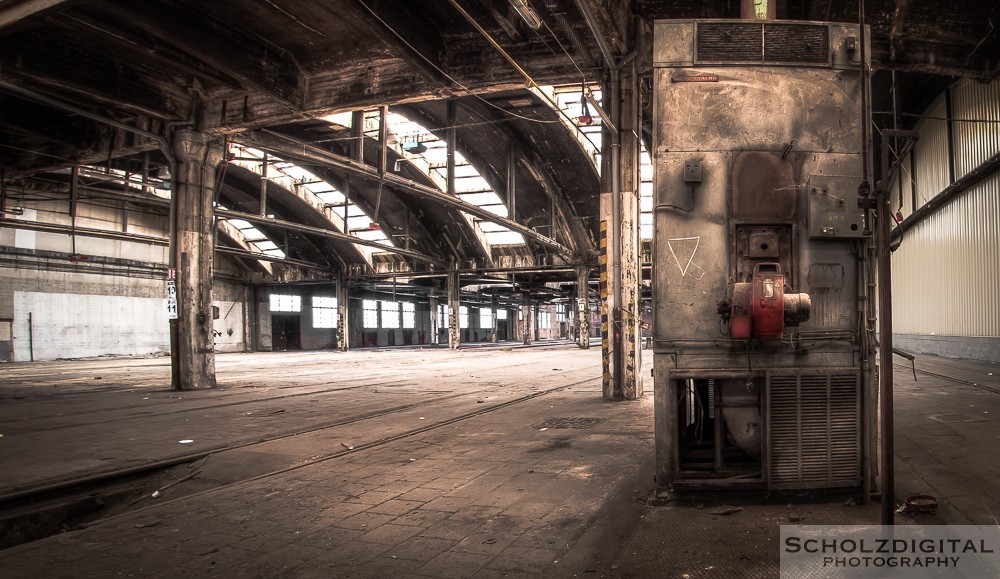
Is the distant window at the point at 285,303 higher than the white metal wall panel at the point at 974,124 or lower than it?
lower

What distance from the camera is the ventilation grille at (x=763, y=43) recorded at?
423 centimetres

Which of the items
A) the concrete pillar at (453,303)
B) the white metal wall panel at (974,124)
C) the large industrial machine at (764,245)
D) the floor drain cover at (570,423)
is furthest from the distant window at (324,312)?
the large industrial machine at (764,245)

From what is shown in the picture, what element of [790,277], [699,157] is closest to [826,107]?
[699,157]

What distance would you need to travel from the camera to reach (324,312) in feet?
125

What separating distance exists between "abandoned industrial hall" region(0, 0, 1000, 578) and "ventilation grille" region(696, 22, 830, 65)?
0.07 ft

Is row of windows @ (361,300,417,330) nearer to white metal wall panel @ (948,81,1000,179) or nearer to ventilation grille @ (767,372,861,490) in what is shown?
white metal wall panel @ (948,81,1000,179)

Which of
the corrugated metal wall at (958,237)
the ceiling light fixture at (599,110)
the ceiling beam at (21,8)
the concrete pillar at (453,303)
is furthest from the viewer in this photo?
the concrete pillar at (453,303)

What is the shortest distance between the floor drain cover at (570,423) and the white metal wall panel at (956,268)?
13.7 m

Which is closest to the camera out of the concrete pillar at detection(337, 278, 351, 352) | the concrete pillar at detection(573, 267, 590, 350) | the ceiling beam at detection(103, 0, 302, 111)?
the ceiling beam at detection(103, 0, 302, 111)

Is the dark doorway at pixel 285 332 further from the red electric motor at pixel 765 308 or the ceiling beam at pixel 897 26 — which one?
the red electric motor at pixel 765 308

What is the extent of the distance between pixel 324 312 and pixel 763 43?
3626 centimetres

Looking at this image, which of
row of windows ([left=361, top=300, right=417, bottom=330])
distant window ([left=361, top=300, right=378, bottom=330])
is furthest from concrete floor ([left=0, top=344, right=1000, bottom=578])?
row of windows ([left=361, top=300, right=417, bottom=330])

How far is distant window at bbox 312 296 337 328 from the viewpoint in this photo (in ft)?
123

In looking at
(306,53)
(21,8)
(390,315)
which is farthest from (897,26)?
(390,315)
